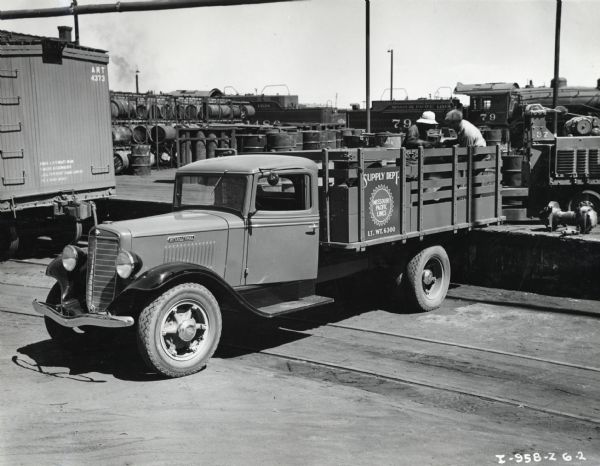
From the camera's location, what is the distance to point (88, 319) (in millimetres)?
6180

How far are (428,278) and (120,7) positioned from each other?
6151 millimetres

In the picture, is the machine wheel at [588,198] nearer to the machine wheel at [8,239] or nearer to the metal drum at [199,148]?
the machine wheel at [8,239]

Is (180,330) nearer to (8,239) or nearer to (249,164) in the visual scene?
(249,164)

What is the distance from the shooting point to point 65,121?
41.6 feet

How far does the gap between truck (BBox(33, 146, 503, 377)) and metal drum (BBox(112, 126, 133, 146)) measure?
782 inches

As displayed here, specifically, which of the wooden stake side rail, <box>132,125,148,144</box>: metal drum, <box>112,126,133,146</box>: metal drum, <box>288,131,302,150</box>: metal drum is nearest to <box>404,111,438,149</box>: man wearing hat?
the wooden stake side rail

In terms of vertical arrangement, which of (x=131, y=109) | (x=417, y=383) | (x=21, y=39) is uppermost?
(x=21, y=39)

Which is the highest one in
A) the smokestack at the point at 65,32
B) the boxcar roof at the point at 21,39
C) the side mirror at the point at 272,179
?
the smokestack at the point at 65,32

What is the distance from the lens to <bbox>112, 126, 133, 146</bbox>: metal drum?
26875mm

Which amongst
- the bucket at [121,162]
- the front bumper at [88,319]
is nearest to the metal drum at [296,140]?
the bucket at [121,162]

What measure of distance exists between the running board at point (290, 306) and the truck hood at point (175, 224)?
38.0 inches

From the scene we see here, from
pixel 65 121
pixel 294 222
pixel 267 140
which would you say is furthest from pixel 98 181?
pixel 294 222

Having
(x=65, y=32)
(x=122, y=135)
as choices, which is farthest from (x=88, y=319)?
(x=122, y=135)

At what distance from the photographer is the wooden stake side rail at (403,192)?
7.54m
